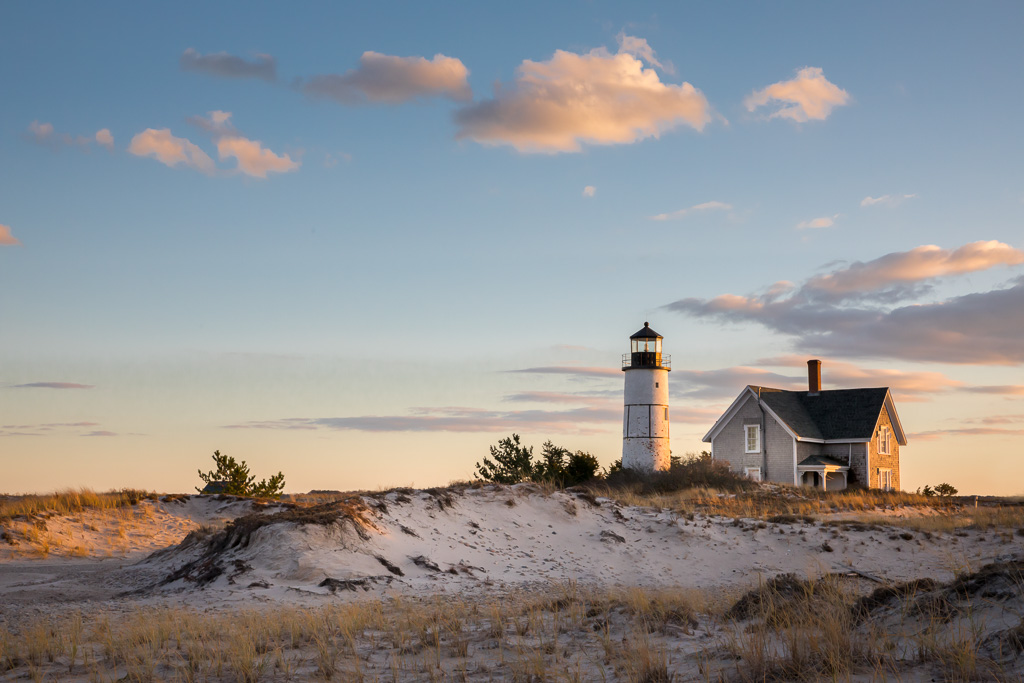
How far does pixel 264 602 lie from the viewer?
15.3 meters

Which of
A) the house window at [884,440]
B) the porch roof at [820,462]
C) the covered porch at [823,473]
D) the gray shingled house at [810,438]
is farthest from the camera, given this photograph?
the house window at [884,440]

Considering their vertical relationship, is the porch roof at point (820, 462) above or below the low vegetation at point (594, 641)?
above

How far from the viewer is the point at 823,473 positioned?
45750 mm

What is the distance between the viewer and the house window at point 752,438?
47375mm

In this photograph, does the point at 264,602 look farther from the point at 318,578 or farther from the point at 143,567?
the point at 143,567

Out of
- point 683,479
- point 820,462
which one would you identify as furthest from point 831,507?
point 820,462

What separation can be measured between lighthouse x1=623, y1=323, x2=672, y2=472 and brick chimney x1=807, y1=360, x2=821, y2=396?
37.0 feet

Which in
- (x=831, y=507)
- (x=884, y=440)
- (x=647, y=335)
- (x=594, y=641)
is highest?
(x=647, y=335)

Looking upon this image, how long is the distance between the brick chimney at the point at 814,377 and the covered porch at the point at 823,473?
18.3ft

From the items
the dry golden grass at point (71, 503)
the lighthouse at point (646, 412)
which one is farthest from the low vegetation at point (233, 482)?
the lighthouse at point (646, 412)

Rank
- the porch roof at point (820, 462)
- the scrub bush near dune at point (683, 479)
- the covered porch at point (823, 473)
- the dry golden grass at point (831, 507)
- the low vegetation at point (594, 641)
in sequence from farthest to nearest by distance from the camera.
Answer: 1. the porch roof at point (820, 462)
2. the covered porch at point (823, 473)
3. the scrub bush near dune at point (683, 479)
4. the dry golden grass at point (831, 507)
5. the low vegetation at point (594, 641)

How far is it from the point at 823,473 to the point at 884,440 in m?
6.40

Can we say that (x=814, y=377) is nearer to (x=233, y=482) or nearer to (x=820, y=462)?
(x=820, y=462)

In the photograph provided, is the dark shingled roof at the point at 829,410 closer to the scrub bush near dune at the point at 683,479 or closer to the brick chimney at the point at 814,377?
the brick chimney at the point at 814,377
